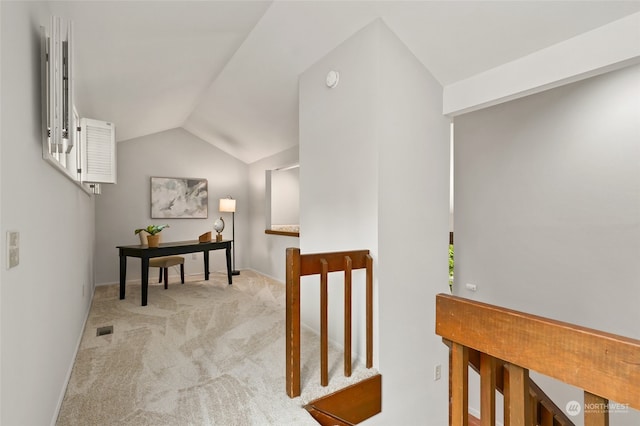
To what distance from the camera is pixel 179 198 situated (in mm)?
5539

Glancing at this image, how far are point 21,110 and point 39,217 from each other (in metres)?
0.49

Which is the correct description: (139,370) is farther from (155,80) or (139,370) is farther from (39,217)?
(155,80)

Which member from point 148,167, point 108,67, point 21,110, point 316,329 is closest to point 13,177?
point 21,110

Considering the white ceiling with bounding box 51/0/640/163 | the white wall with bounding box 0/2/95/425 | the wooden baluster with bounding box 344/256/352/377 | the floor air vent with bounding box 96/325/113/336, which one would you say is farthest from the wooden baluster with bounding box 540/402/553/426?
the floor air vent with bounding box 96/325/113/336

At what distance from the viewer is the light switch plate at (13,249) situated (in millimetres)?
999

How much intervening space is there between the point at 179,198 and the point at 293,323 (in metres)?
4.46

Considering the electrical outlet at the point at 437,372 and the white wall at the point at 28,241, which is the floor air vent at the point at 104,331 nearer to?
the white wall at the point at 28,241

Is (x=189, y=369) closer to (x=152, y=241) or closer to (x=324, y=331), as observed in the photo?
(x=324, y=331)

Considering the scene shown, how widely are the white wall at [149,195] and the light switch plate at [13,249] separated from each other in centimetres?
448

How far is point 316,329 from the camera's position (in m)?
2.82

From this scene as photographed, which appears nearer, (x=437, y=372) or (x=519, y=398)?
(x=519, y=398)

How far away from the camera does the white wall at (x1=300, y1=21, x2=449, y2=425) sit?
87.0 inches

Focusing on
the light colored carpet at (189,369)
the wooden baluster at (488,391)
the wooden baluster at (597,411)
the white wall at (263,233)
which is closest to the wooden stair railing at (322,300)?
the light colored carpet at (189,369)

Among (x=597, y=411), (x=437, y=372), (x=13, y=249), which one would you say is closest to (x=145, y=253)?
(x=13, y=249)
